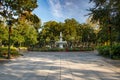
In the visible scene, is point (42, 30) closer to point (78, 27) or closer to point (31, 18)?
point (78, 27)

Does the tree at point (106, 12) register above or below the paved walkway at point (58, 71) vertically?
above

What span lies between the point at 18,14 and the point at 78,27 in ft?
161

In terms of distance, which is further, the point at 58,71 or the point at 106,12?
the point at 106,12

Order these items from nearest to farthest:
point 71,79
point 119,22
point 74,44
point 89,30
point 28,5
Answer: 1. point 71,79
2. point 119,22
3. point 28,5
4. point 89,30
5. point 74,44

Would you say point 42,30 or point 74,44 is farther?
point 74,44

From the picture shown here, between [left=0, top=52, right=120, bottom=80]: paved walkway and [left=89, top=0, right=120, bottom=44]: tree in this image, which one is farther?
[left=89, top=0, right=120, bottom=44]: tree

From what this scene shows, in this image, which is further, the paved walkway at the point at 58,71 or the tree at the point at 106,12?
the tree at the point at 106,12

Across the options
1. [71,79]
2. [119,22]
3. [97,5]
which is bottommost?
[71,79]

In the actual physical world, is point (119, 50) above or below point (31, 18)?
below

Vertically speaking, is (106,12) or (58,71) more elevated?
(106,12)

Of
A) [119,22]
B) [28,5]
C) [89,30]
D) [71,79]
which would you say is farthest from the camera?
[89,30]

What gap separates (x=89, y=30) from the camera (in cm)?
7506

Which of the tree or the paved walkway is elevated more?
the tree

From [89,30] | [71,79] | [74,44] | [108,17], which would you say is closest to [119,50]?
[108,17]
